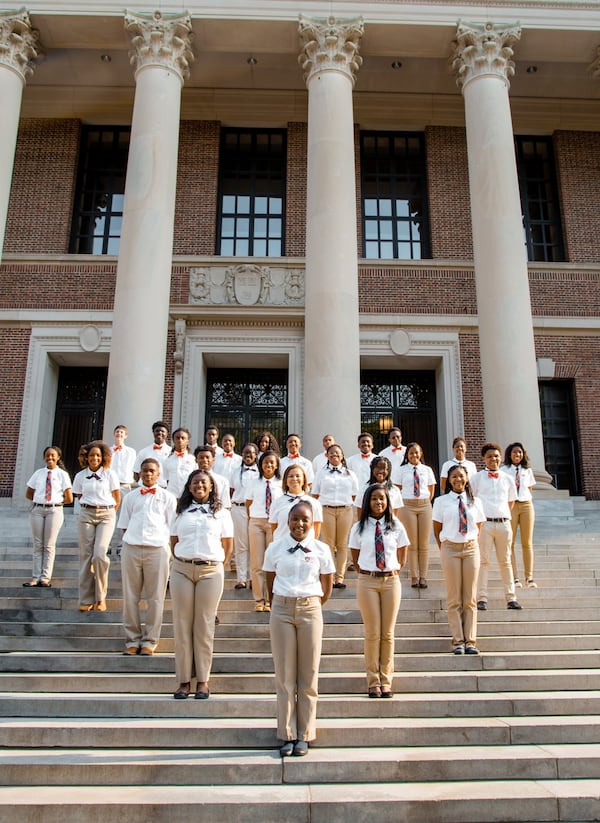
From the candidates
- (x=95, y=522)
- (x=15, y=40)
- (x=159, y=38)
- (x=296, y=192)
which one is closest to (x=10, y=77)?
(x=15, y=40)

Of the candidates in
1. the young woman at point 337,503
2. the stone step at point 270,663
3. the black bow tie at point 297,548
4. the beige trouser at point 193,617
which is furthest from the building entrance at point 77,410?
the black bow tie at point 297,548

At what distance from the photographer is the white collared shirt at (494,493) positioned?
8555 millimetres

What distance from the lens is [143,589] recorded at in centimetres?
678

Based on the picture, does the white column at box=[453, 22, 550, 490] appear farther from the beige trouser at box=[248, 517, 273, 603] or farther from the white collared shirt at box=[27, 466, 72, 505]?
the white collared shirt at box=[27, 466, 72, 505]

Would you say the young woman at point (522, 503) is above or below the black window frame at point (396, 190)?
below

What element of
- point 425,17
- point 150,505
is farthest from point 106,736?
point 425,17

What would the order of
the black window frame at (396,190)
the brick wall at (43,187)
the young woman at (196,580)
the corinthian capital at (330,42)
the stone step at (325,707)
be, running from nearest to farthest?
the stone step at (325,707) < the young woman at (196,580) < the corinthian capital at (330,42) < the brick wall at (43,187) < the black window frame at (396,190)

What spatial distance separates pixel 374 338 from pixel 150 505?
Result: 11.6m

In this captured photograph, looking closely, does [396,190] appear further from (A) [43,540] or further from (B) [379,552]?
(B) [379,552]

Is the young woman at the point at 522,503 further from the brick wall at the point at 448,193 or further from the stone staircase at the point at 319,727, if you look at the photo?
the brick wall at the point at 448,193

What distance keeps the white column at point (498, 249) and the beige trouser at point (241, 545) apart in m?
6.68

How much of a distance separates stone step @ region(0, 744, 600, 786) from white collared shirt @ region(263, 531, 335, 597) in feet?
3.66

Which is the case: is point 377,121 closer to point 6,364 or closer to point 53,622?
point 6,364

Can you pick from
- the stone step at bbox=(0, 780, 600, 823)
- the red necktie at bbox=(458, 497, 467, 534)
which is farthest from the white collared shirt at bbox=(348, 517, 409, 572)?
the stone step at bbox=(0, 780, 600, 823)
